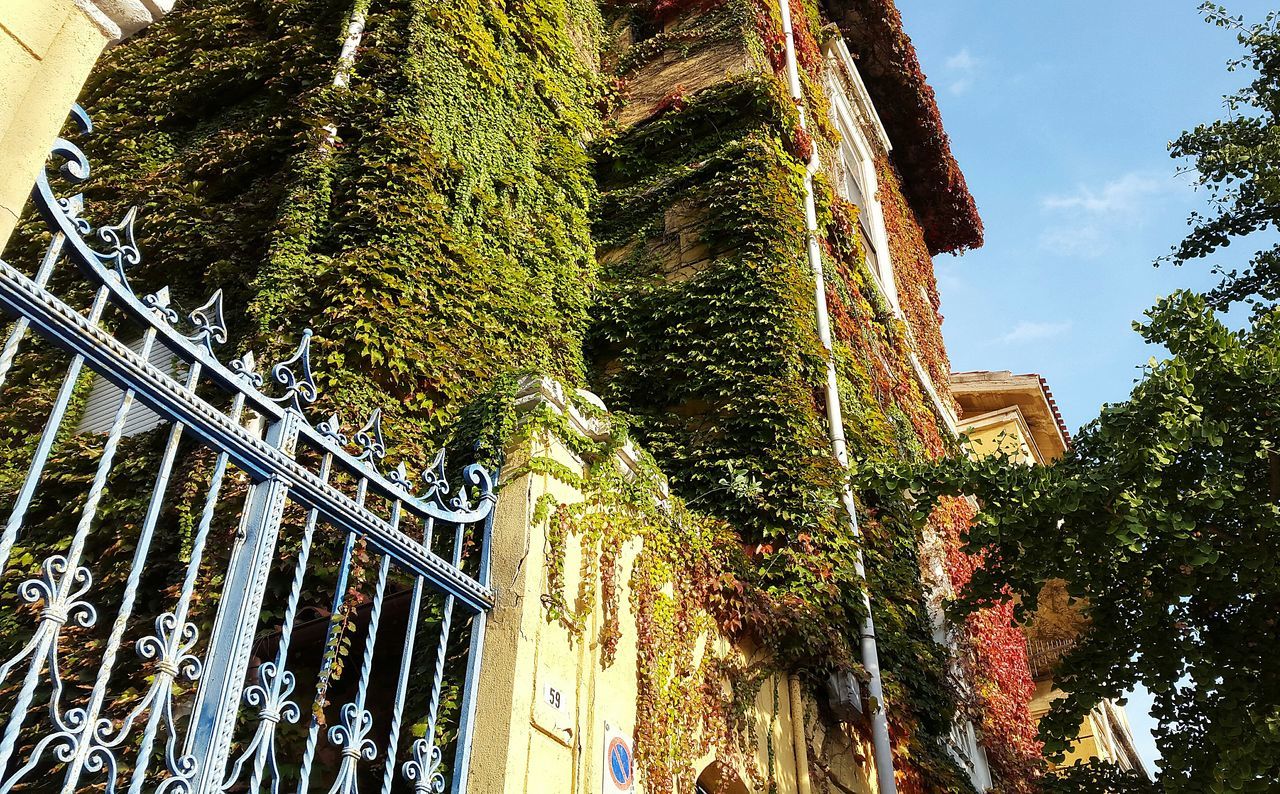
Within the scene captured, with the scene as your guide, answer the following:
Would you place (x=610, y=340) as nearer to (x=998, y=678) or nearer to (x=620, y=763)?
(x=620, y=763)

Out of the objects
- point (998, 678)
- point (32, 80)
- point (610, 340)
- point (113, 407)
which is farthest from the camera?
point (998, 678)

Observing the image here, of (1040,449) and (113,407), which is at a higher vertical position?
(1040,449)

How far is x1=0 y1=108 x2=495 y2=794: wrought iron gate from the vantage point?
271 centimetres

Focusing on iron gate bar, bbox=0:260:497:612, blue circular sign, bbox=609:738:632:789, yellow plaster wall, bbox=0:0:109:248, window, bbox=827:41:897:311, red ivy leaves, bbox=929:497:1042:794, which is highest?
window, bbox=827:41:897:311

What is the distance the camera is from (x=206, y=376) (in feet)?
11.2

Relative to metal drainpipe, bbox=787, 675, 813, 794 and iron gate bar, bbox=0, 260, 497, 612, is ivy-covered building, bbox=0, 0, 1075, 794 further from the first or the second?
iron gate bar, bbox=0, 260, 497, 612

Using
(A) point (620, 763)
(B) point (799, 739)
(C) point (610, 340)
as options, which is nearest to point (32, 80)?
(A) point (620, 763)

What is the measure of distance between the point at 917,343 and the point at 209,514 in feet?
39.4

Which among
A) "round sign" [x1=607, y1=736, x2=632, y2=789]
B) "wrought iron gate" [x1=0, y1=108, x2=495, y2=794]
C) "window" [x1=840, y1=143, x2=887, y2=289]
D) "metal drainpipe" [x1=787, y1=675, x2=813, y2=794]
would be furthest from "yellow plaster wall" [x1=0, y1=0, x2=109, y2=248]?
"window" [x1=840, y1=143, x2=887, y2=289]

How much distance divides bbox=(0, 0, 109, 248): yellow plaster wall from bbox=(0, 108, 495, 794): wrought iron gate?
9.6 inches

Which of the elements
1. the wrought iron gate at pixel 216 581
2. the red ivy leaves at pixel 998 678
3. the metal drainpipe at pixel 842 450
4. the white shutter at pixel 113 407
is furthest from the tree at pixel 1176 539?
the white shutter at pixel 113 407

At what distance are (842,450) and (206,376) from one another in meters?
5.91

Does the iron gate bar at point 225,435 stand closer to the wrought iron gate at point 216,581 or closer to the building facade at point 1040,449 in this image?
the wrought iron gate at point 216,581

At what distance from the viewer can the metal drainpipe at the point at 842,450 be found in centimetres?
717
